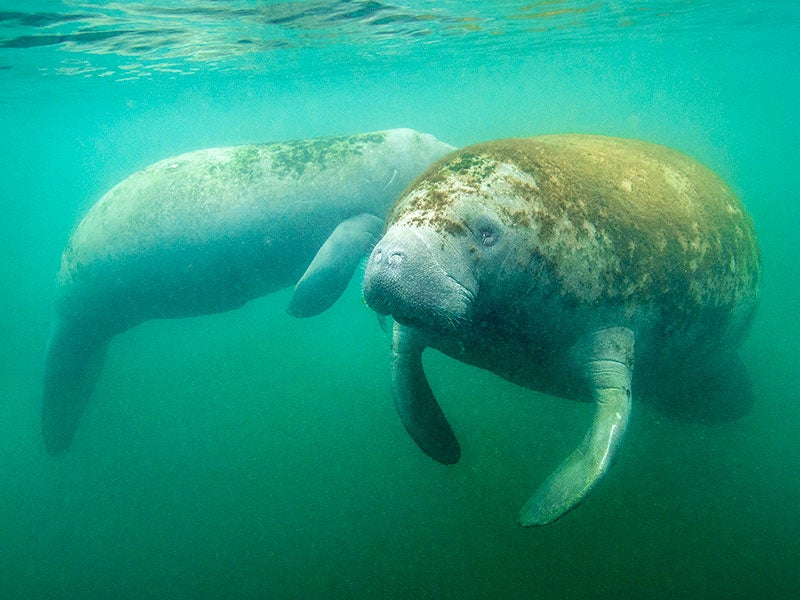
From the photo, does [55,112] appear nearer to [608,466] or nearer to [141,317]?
[141,317]

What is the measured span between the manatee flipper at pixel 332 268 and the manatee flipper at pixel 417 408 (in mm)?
2025

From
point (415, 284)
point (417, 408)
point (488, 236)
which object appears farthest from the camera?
point (417, 408)

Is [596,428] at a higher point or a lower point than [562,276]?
lower

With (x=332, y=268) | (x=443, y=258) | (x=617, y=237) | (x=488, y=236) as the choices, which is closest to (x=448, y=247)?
(x=443, y=258)

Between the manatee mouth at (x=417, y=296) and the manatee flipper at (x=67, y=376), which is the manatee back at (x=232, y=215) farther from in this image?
the manatee mouth at (x=417, y=296)

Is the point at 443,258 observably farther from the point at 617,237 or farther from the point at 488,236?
the point at 617,237

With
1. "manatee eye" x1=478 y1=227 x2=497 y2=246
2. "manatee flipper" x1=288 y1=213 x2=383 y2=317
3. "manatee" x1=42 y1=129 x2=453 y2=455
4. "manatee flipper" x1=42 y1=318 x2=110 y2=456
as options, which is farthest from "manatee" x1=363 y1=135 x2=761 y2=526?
"manatee flipper" x1=42 y1=318 x2=110 y2=456

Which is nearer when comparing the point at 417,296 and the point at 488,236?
the point at 417,296

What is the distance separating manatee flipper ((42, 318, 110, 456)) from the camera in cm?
756

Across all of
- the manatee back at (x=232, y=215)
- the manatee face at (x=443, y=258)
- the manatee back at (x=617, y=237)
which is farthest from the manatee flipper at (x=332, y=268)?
the manatee face at (x=443, y=258)

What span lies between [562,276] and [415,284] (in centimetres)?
107

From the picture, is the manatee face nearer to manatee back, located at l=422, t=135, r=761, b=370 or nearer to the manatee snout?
the manatee snout

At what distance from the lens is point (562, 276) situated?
3.02 meters

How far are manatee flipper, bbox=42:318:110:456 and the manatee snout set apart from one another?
6.75 meters
